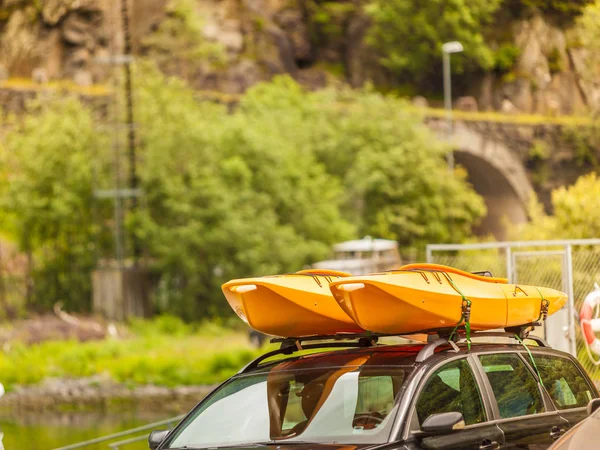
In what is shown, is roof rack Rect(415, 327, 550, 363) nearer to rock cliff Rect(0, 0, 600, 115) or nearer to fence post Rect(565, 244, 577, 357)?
fence post Rect(565, 244, 577, 357)

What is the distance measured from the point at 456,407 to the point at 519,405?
61 centimetres

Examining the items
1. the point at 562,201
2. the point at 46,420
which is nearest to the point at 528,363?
the point at 562,201

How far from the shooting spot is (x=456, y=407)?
21.0 feet

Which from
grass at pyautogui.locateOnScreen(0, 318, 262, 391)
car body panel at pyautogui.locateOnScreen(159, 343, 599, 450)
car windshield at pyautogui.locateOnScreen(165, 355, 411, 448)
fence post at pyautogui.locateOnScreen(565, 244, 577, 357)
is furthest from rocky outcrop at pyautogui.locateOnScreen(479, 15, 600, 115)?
car windshield at pyautogui.locateOnScreen(165, 355, 411, 448)

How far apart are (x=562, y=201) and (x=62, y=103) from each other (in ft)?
91.6

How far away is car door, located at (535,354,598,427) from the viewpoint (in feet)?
23.6

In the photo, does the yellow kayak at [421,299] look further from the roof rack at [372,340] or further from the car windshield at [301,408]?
the car windshield at [301,408]

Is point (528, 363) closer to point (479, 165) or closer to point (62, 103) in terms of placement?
point (62, 103)

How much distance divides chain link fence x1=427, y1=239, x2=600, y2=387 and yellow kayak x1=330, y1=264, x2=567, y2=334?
14.5ft

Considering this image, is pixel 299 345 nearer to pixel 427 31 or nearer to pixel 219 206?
pixel 219 206

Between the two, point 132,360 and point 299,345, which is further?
point 132,360

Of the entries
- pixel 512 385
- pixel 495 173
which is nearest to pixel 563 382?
pixel 512 385

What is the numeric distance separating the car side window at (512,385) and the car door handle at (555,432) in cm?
13

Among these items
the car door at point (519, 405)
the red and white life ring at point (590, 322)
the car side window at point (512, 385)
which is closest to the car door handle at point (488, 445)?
the car door at point (519, 405)
